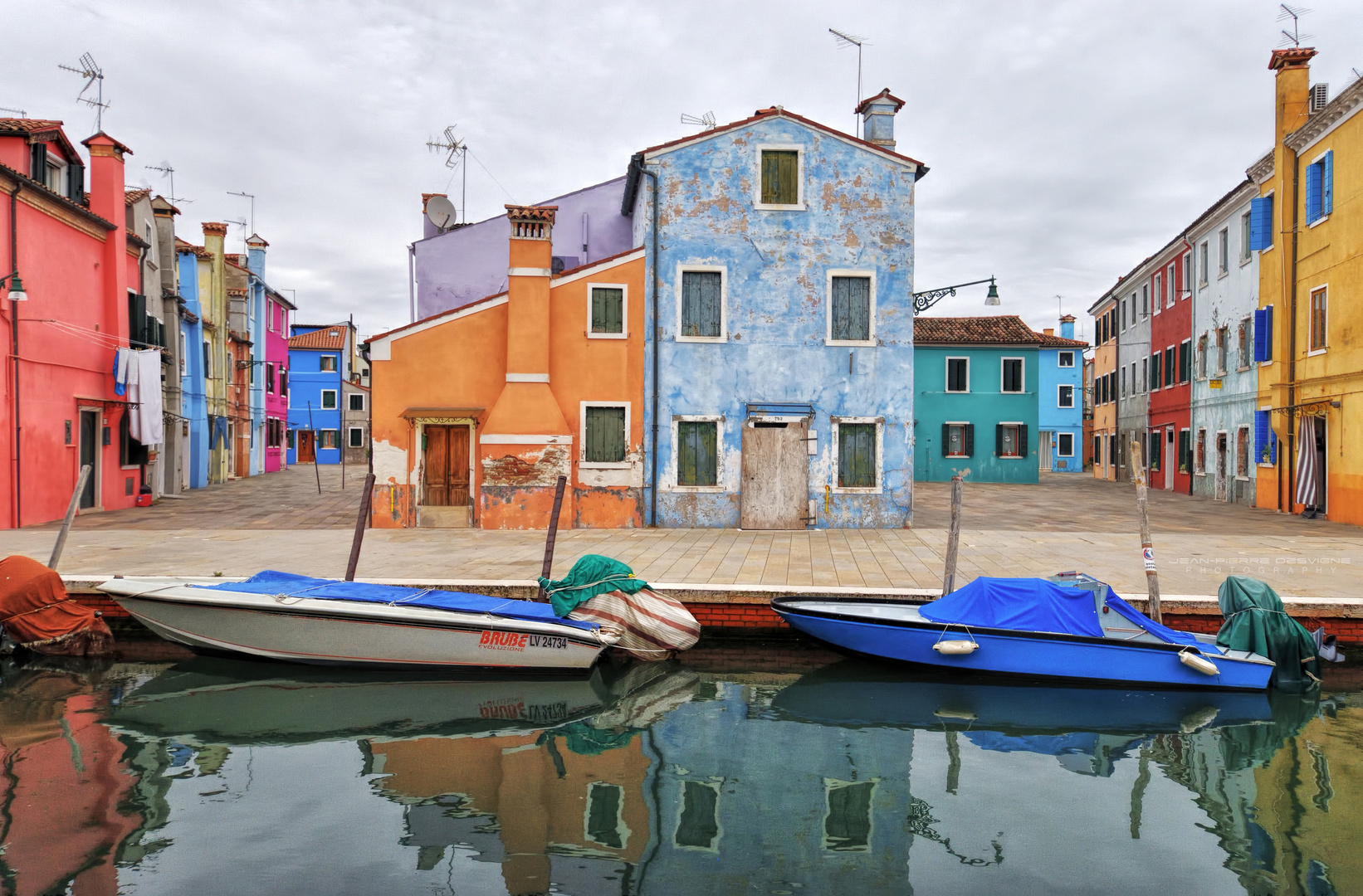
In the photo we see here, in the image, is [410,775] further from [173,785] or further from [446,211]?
[446,211]

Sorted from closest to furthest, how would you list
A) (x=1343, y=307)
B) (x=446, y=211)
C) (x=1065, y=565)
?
(x=1065, y=565) → (x=1343, y=307) → (x=446, y=211)

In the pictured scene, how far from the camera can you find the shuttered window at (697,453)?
696 inches

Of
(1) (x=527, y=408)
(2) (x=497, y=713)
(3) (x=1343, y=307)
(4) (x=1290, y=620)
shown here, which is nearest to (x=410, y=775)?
(2) (x=497, y=713)

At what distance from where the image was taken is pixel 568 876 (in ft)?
17.3

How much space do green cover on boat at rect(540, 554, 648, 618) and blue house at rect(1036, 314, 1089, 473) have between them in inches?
1676

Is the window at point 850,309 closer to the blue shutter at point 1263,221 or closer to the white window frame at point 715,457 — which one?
the white window frame at point 715,457

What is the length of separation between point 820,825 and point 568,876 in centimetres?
179

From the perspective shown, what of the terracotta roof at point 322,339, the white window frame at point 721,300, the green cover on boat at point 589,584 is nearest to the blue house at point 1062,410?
the white window frame at point 721,300

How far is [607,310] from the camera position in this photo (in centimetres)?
1759

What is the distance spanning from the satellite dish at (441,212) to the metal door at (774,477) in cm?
1137

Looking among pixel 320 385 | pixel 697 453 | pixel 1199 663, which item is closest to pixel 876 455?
pixel 697 453

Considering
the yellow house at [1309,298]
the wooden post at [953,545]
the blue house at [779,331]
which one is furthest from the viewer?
the yellow house at [1309,298]

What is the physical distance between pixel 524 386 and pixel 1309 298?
1827 cm

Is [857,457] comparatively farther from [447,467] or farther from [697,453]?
[447,467]
